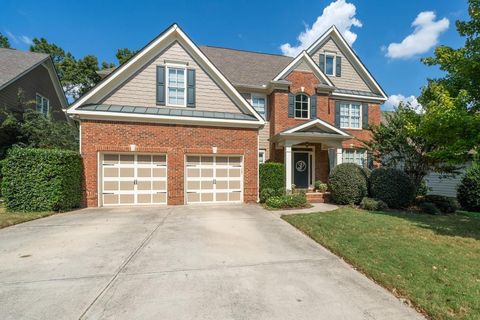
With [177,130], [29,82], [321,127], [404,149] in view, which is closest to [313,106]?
[321,127]

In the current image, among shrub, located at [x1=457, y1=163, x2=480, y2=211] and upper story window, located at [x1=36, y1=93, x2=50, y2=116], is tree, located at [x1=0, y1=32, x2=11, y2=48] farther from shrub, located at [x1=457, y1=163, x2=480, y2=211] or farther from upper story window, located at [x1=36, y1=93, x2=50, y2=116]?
shrub, located at [x1=457, y1=163, x2=480, y2=211]

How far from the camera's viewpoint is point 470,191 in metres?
14.0

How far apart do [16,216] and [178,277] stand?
7517mm

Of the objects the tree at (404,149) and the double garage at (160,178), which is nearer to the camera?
the double garage at (160,178)

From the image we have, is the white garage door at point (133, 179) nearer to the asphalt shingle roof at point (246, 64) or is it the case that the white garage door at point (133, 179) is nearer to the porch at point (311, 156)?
the porch at point (311, 156)

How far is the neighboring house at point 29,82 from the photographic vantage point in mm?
14352

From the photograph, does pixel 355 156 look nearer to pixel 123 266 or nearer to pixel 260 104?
pixel 260 104

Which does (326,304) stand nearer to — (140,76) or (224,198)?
(224,198)

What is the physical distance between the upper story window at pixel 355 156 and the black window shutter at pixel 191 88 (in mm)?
10317

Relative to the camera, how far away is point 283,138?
1320cm

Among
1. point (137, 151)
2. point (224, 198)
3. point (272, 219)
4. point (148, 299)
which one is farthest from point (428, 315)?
point (137, 151)

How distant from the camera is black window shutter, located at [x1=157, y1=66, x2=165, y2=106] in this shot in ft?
37.2

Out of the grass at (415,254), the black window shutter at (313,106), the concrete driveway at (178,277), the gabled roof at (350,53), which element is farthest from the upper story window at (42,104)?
the gabled roof at (350,53)

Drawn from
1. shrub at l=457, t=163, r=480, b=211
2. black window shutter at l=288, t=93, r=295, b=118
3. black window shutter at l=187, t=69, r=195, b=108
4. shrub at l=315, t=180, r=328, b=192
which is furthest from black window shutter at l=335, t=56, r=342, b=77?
black window shutter at l=187, t=69, r=195, b=108
